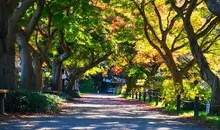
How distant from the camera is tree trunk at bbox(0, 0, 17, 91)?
49.9ft

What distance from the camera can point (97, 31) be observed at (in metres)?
33.2

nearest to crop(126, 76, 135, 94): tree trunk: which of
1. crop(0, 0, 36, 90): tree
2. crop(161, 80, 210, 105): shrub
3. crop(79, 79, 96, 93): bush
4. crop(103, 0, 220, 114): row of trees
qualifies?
crop(103, 0, 220, 114): row of trees

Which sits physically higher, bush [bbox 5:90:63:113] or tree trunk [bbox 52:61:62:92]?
tree trunk [bbox 52:61:62:92]

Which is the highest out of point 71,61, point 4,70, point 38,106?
point 71,61

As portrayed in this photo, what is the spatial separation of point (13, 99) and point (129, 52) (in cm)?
2814

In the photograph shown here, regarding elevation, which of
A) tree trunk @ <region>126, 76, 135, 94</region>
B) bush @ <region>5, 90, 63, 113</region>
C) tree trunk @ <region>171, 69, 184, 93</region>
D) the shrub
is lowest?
bush @ <region>5, 90, 63, 113</region>

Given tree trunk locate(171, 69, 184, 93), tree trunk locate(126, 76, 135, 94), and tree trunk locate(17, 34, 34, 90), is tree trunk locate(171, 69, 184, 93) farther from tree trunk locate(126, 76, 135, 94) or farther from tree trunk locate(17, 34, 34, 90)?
tree trunk locate(126, 76, 135, 94)

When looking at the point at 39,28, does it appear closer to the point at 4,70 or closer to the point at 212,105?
the point at 4,70

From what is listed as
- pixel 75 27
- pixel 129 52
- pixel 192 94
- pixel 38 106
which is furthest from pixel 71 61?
pixel 38 106

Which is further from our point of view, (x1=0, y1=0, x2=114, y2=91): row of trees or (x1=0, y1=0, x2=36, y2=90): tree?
(x1=0, y1=0, x2=114, y2=91): row of trees

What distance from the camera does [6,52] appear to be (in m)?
16.0

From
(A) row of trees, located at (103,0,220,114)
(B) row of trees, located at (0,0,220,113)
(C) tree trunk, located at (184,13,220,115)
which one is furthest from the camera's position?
(A) row of trees, located at (103,0,220,114)

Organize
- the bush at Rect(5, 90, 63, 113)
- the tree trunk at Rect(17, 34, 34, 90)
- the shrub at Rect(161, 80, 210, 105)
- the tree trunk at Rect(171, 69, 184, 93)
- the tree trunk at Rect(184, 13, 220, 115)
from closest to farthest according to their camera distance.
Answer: the bush at Rect(5, 90, 63, 113)
the tree trunk at Rect(184, 13, 220, 115)
the tree trunk at Rect(17, 34, 34, 90)
the shrub at Rect(161, 80, 210, 105)
the tree trunk at Rect(171, 69, 184, 93)

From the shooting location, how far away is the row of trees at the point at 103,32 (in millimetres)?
16484
